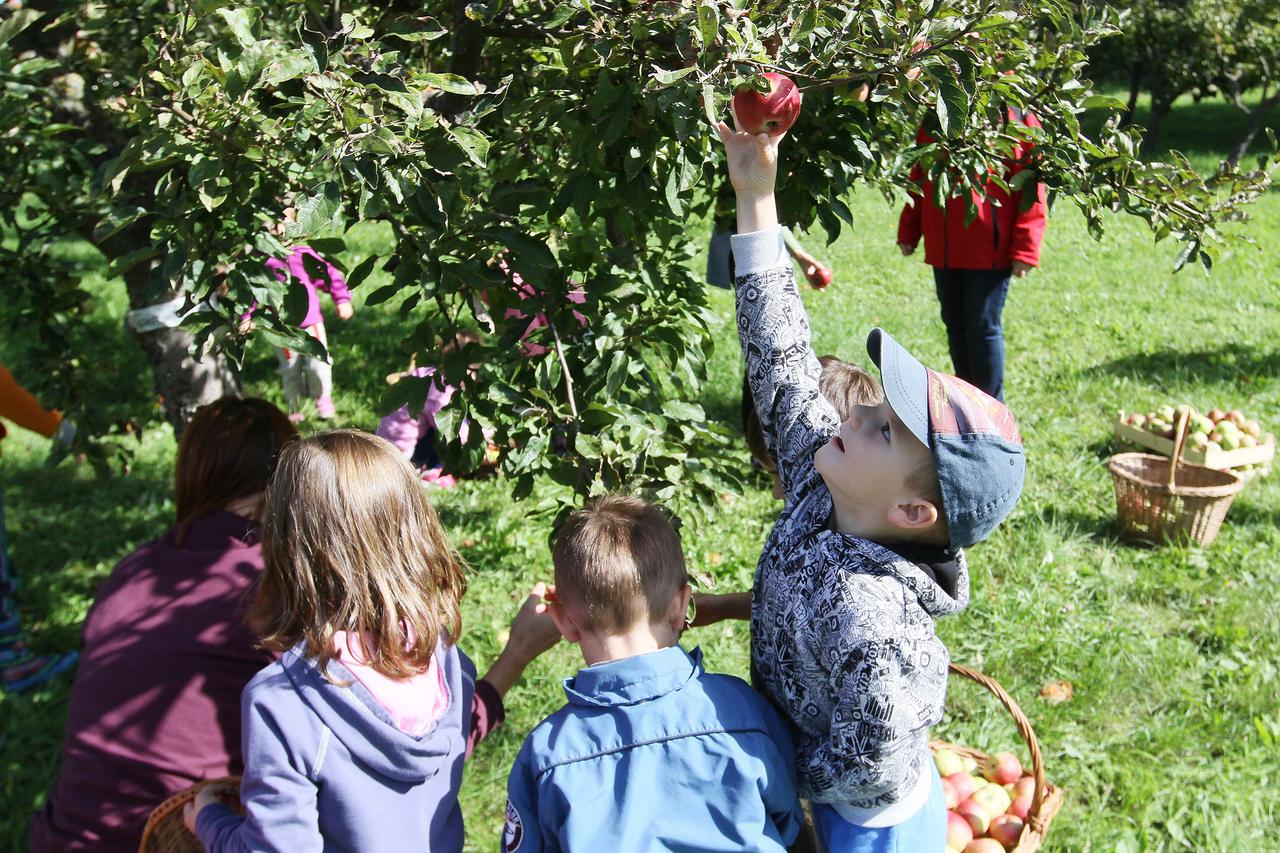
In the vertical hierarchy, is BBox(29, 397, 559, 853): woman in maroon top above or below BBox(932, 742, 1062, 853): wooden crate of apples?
above

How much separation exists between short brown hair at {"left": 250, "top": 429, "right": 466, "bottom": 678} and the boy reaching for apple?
1.89 ft

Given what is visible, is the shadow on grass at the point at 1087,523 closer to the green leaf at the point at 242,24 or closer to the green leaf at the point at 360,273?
the green leaf at the point at 360,273

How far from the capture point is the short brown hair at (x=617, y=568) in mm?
1593

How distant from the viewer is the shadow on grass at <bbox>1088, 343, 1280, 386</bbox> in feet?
18.5

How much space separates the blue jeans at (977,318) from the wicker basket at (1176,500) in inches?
27.1

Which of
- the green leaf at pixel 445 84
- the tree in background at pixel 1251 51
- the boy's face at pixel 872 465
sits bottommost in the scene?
the boy's face at pixel 872 465

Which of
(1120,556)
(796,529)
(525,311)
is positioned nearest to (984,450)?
(796,529)

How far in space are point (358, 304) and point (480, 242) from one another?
5.59 metres

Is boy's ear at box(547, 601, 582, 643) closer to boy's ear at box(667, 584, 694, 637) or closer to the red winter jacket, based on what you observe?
boy's ear at box(667, 584, 694, 637)

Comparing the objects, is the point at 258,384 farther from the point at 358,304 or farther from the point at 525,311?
the point at 525,311

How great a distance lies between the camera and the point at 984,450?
4.71 feet

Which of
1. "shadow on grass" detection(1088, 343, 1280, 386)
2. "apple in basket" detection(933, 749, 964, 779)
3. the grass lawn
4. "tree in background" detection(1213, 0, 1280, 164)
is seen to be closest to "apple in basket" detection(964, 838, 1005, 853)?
"apple in basket" detection(933, 749, 964, 779)

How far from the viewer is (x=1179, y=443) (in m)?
3.88

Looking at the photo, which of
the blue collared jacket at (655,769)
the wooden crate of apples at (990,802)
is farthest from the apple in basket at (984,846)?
the blue collared jacket at (655,769)
